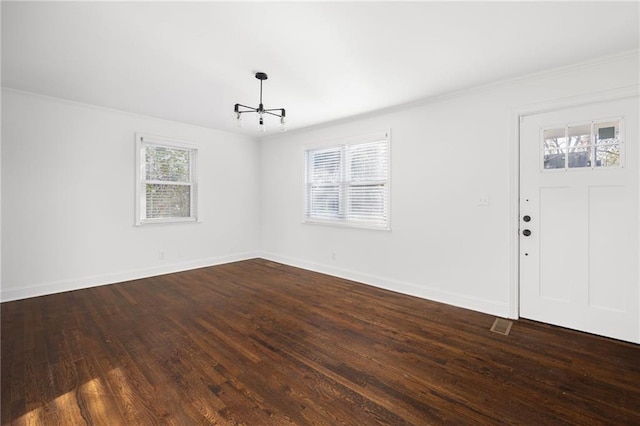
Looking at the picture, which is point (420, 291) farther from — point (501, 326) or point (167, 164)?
point (167, 164)

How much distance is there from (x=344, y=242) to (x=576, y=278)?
2.87 m

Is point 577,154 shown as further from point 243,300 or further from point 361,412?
point 243,300

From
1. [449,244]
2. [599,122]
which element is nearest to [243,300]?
[449,244]

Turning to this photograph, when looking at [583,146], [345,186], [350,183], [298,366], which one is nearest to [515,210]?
[583,146]

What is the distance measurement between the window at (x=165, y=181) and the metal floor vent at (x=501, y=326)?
15.7 ft

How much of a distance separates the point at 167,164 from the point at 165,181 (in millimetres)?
295

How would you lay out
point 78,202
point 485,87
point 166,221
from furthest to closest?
1. point 166,221
2. point 78,202
3. point 485,87

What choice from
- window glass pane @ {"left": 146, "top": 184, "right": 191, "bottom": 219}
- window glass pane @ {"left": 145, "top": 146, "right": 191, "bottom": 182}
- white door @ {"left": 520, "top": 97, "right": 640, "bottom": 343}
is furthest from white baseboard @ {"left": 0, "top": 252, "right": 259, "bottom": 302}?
white door @ {"left": 520, "top": 97, "right": 640, "bottom": 343}

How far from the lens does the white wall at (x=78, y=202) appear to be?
3695 mm

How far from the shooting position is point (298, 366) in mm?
2293

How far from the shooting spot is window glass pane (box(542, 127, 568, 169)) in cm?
297

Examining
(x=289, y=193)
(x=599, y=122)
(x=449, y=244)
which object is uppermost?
(x=599, y=122)

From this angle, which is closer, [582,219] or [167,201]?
[582,219]

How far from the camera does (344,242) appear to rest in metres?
4.86
